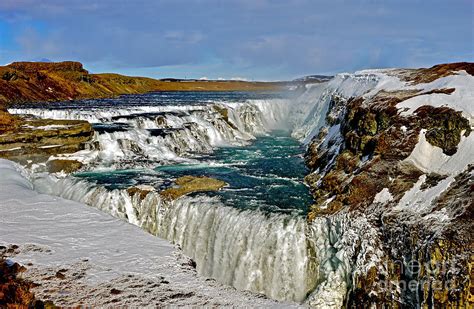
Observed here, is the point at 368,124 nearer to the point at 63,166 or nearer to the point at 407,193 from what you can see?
the point at 407,193

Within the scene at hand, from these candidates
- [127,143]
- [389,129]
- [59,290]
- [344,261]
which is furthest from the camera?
[127,143]

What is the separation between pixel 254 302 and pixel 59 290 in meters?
4.29

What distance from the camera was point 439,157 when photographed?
13742 mm

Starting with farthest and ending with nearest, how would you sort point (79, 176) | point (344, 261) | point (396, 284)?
1. point (79, 176)
2. point (344, 261)
3. point (396, 284)

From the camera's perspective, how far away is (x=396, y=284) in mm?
10352

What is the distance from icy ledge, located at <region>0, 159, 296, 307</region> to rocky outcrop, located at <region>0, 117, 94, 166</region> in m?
8.41

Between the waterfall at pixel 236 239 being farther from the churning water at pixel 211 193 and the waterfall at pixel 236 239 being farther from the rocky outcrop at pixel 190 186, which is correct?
the rocky outcrop at pixel 190 186

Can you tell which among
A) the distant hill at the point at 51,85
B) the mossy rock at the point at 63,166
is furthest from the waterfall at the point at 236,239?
the distant hill at the point at 51,85

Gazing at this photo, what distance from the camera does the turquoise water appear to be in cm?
1619

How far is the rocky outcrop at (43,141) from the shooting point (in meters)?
22.8

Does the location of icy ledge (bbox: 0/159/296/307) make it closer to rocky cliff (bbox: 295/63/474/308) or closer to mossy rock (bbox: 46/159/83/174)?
rocky cliff (bbox: 295/63/474/308)

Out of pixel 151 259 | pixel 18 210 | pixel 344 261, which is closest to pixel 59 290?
pixel 151 259

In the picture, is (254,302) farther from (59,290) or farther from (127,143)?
(127,143)

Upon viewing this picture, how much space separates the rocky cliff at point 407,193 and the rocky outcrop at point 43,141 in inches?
549
